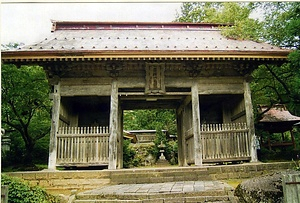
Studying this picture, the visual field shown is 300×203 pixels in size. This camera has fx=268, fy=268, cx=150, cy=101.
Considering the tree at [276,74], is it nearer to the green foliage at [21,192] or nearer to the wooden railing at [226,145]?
the wooden railing at [226,145]

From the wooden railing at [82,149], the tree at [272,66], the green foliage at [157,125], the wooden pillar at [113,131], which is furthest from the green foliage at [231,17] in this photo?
the green foliage at [157,125]

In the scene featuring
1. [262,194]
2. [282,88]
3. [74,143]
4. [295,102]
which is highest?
A: [282,88]

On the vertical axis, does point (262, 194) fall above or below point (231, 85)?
below

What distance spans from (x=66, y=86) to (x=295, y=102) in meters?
8.75

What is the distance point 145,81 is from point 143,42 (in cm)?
228

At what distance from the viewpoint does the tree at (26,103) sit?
383 inches

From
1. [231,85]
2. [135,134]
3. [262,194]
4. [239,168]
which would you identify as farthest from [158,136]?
[262,194]

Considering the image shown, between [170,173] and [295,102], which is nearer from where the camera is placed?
[170,173]

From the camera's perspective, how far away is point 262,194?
461cm

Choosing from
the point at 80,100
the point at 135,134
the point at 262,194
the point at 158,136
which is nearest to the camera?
the point at 262,194

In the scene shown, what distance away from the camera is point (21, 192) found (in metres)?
4.78

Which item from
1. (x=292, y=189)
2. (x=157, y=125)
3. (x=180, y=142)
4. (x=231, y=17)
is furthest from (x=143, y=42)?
(x=157, y=125)

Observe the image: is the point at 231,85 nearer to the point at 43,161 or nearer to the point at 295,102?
the point at 295,102

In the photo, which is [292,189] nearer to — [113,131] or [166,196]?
[166,196]
